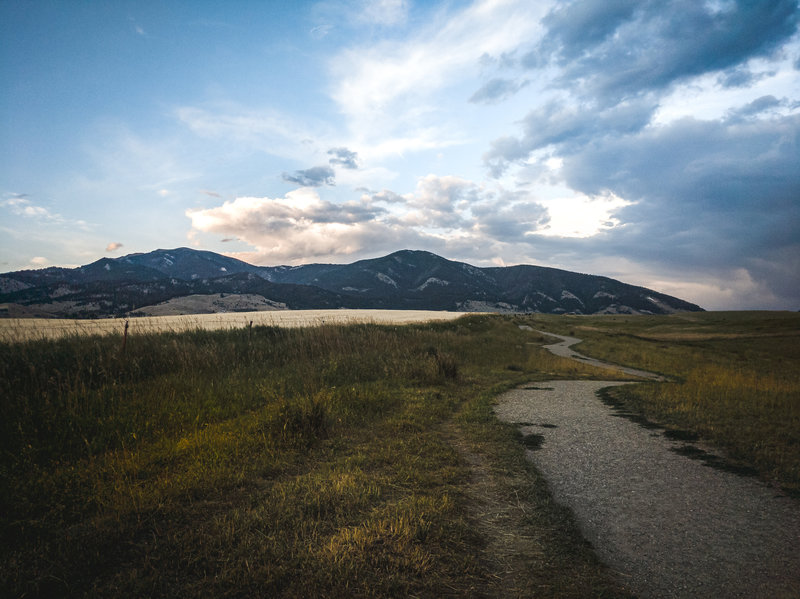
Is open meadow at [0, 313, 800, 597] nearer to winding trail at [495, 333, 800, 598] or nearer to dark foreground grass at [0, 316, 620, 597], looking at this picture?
dark foreground grass at [0, 316, 620, 597]

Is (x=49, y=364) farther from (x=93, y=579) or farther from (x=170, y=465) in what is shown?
(x=93, y=579)

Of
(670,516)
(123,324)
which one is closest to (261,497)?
(670,516)

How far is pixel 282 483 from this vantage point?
5555mm

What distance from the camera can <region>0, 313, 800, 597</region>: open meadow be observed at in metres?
3.63

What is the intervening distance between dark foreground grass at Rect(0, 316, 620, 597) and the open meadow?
25mm

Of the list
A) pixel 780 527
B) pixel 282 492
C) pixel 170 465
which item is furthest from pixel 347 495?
pixel 780 527

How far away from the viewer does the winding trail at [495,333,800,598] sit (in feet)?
11.9

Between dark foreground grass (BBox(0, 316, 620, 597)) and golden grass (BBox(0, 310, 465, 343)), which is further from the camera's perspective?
golden grass (BBox(0, 310, 465, 343))

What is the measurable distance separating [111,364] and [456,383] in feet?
39.5

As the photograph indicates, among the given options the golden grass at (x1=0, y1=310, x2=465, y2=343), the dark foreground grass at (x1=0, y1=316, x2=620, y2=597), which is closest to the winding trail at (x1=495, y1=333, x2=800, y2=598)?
the dark foreground grass at (x1=0, y1=316, x2=620, y2=597)

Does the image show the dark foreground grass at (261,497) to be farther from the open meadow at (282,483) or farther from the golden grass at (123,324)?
the golden grass at (123,324)

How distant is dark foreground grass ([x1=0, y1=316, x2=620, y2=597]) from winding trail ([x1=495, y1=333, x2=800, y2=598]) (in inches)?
19.0

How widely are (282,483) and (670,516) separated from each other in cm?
553

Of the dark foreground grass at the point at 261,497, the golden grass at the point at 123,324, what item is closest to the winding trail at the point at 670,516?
the dark foreground grass at the point at 261,497
